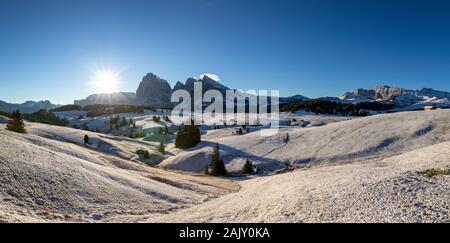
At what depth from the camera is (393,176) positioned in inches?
918

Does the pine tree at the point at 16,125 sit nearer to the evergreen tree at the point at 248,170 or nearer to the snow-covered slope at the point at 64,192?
the snow-covered slope at the point at 64,192

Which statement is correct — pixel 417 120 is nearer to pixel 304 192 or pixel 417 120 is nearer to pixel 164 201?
pixel 304 192

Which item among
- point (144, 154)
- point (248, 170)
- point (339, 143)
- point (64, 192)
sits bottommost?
point (248, 170)

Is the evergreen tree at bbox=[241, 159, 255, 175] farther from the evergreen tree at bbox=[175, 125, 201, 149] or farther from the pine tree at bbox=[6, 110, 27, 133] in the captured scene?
the pine tree at bbox=[6, 110, 27, 133]

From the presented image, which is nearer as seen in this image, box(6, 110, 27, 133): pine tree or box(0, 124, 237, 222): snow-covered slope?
box(0, 124, 237, 222): snow-covered slope

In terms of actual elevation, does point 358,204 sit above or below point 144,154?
above

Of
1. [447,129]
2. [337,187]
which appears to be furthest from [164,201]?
[447,129]

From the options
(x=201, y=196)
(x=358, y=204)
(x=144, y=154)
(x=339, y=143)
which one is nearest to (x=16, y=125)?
(x=201, y=196)

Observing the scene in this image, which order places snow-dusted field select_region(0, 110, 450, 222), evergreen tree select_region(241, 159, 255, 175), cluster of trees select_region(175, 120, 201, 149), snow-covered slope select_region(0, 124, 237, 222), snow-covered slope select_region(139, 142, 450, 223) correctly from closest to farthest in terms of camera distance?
snow-covered slope select_region(139, 142, 450, 223) → snow-dusted field select_region(0, 110, 450, 222) → snow-covered slope select_region(0, 124, 237, 222) → evergreen tree select_region(241, 159, 255, 175) → cluster of trees select_region(175, 120, 201, 149)

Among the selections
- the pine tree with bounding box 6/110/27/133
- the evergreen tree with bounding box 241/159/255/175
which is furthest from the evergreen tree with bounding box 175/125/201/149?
the pine tree with bounding box 6/110/27/133

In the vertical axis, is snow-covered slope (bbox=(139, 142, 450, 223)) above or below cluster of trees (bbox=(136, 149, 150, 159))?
above

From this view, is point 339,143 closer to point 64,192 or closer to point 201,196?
point 201,196
